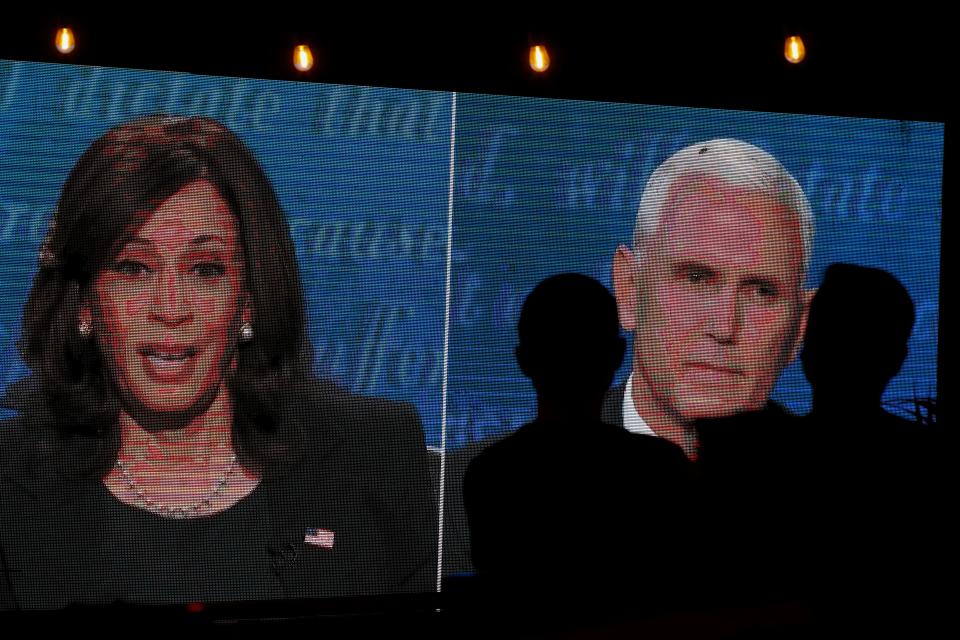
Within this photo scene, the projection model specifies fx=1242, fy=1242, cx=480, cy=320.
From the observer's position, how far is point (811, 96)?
5.20 m

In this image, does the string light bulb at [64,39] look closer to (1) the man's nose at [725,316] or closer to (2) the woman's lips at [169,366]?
(2) the woman's lips at [169,366]

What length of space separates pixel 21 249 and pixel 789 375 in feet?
9.97

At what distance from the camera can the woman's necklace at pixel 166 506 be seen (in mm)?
4582

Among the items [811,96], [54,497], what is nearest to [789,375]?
[811,96]

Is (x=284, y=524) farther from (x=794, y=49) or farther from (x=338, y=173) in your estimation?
(x=794, y=49)

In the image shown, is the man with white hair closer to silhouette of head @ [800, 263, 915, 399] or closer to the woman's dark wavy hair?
silhouette of head @ [800, 263, 915, 399]

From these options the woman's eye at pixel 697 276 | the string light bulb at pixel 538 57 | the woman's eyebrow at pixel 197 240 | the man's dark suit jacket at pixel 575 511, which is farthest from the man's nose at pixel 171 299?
the woman's eye at pixel 697 276

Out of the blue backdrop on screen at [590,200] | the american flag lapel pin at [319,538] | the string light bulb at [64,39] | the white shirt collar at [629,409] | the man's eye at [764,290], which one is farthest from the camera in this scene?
the man's eye at [764,290]

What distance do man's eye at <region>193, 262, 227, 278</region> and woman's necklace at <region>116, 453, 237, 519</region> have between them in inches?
29.5

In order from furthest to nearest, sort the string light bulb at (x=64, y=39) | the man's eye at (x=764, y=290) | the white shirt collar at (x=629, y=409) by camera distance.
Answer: the man's eye at (x=764, y=290), the white shirt collar at (x=629, y=409), the string light bulb at (x=64, y=39)

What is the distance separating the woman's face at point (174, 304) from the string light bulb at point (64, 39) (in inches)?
Result: 27.4

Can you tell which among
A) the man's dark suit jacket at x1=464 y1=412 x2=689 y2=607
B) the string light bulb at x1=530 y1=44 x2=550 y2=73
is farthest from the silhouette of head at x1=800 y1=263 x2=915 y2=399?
the string light bulb at x1=530 y1=44 x2=550 y2=73

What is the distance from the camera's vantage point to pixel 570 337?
505 centimetres

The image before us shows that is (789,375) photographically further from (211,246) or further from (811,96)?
(211,246)
